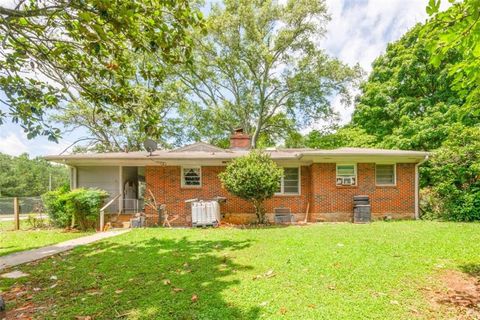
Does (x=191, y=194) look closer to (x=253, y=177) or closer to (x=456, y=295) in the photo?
(x=253, y=177)

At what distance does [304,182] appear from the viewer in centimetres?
1267

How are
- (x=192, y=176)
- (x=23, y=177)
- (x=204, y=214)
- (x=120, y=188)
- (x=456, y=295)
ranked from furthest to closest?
(x=23, y=177) → (x=120, y=188) → (x=192, y=176) → (x=204, y=214) → (x=456, y=295)

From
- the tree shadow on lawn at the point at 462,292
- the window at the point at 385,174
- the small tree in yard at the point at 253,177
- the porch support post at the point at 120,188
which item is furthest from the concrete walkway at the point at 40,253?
the window at the point at 385,174

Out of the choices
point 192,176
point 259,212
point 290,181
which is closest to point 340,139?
point 290,181

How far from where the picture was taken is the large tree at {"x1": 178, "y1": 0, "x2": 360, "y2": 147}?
22.5 m

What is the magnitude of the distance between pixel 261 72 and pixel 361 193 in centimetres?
1561

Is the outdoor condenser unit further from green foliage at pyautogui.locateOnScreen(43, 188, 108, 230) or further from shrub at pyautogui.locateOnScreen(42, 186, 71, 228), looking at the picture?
shrub at pyautogui.locateOnScreen(42, 186, 71, 228)

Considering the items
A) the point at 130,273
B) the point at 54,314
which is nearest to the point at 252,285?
the point at 130,273

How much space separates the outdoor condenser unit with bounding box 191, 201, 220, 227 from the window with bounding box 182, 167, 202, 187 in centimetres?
152

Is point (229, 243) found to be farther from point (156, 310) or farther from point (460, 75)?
point (460, 75)

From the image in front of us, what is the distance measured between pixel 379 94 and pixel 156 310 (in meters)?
23.1

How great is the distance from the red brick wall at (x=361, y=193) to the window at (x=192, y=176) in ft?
16.2

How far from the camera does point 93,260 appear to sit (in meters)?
6.38

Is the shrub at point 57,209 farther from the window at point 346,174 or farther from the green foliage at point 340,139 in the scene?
the green foliage at point 340,139
